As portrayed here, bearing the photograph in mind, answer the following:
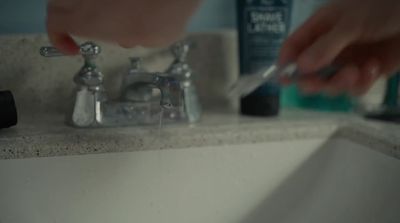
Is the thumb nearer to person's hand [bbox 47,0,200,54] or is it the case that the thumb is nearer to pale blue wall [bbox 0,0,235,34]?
person's hand [bbox 47,0,200,54]

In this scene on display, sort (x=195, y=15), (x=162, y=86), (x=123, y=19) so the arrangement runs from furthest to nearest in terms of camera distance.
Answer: (x=195, y=15) < (x=162, y=86) < (x=123, y=19)

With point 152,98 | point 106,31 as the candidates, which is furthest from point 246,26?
point 106,31

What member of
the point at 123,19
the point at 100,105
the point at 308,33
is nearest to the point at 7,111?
A: the point at 100,105

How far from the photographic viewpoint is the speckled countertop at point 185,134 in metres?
0.43

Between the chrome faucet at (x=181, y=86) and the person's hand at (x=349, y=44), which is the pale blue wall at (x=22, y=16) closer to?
the chrome faucet at (x=181, y=86)

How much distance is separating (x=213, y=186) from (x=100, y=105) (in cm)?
15

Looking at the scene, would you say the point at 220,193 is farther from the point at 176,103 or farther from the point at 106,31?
the point at 106,31

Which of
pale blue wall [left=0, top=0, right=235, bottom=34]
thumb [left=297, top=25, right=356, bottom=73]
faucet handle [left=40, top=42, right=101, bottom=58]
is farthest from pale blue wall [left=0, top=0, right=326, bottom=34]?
thumb [left=297, top=25, right=356, bottom=73]

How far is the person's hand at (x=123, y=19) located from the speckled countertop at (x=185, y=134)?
129mm

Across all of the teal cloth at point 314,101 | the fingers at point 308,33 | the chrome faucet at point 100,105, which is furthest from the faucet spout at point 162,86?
the teal cloth at point 314,101

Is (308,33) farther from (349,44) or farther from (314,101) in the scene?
(314,101)

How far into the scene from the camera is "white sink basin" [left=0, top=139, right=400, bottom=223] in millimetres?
428

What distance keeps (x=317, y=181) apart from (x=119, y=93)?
0.25m

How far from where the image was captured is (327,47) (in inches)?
15.3
